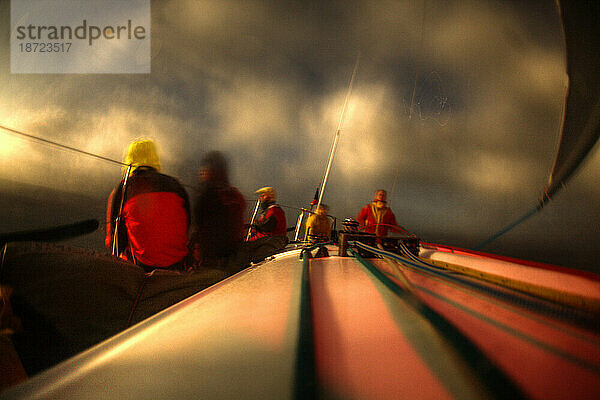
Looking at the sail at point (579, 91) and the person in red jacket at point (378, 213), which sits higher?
the sail at point (579, 91)

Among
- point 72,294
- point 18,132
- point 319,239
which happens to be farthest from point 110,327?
point 319,239

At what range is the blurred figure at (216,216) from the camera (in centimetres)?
107

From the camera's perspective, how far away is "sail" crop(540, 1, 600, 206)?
4.56 feet

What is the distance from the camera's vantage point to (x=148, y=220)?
33.7 inches

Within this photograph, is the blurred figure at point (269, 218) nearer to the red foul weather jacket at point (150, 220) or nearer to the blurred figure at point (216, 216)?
the blurred figure at point (216, 216)

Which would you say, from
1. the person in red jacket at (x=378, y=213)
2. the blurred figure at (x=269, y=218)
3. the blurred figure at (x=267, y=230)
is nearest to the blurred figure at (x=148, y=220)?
the blurred figure at (x=267, y=230)

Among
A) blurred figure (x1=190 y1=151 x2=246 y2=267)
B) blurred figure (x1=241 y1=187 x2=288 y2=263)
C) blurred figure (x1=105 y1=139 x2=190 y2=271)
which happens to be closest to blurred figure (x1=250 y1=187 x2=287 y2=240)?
blurred figure (x1=241 y1=187 x2=288 y2=263)

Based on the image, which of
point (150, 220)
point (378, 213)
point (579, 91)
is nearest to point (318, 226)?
point (378, 213)

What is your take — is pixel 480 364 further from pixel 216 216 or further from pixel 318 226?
pixel 318 226

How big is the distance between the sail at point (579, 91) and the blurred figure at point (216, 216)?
6.28 ft

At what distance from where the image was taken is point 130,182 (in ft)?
2.99

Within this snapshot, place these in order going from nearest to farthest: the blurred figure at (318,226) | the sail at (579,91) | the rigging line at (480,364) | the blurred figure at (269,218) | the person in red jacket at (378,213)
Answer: the rigging line at (480,364)
the sail at (579,91)
the blurred figure at (318,226)
the blurred figure at (269,218)
the person in red jacket at (378,213)

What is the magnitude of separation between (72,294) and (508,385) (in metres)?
0.65

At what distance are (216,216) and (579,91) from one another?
2449 mm
